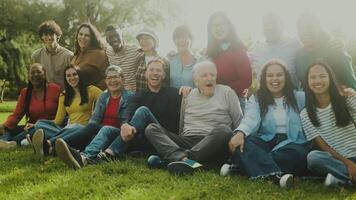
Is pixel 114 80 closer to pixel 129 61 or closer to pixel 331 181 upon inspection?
pixel 129 61

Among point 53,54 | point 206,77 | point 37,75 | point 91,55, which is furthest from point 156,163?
point 53,54

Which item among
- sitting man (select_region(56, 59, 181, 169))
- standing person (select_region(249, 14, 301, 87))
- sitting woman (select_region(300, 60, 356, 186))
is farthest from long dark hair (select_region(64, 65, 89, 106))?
sitting woman (select_region(300, 60, 356, 186))

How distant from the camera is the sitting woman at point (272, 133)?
5.70 m

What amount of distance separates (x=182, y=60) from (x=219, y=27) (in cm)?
100

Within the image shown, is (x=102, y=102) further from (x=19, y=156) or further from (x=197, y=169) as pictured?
(x=197, y=169)

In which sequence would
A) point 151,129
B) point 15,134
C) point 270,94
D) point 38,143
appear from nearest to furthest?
point 270,94 → point 151,129 → point 38,143 → point 15,134

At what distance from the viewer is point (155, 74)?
7270 mm

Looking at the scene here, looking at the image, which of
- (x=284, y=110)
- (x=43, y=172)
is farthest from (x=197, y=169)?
(x=43, y=172)

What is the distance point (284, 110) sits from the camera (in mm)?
6137

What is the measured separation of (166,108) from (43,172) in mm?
2098

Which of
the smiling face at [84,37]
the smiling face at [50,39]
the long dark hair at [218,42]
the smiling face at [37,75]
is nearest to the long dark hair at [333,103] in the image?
the long dark hair at [218,42]

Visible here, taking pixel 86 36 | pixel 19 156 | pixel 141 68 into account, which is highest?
pixel 86 36

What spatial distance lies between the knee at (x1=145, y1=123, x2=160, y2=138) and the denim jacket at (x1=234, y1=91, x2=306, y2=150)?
116 cm

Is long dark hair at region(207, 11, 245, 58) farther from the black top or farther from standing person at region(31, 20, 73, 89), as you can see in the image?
standing person at region(31, 20, 73, 89)
